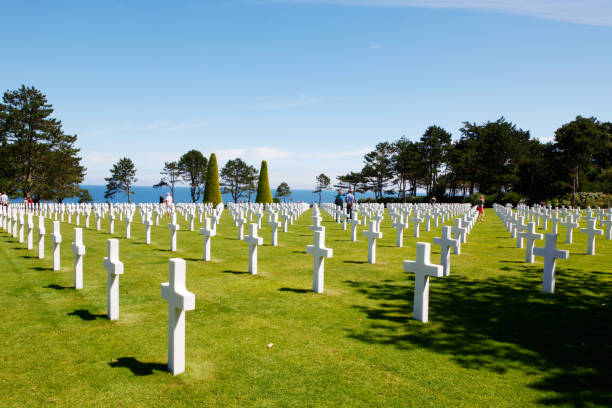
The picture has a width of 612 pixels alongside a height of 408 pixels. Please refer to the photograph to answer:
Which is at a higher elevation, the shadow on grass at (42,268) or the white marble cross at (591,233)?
the white marble cross at (591,233)

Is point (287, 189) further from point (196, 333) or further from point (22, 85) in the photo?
point (196, 333)

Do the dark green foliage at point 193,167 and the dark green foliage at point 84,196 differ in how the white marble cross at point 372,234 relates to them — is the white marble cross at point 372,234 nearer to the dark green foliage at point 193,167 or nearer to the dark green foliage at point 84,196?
the dark green foliage at point 84,196

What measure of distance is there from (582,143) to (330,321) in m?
51.7

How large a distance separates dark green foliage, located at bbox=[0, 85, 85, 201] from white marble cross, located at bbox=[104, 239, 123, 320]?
4739 cm

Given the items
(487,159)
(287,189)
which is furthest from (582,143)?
(287,189)

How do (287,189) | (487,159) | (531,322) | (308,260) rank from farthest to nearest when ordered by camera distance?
(287,189) → (487,159) → (308,260) → (531,322)

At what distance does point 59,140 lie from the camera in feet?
160

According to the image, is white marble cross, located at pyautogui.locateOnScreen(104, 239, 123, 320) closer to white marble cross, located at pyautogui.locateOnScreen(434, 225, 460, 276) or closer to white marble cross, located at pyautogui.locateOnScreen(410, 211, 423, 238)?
white marble cross, located at pyautogui.locateOnScreen(434, 225, 460, 276)

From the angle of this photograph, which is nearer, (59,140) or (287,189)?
(59,140)

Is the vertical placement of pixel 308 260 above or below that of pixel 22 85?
below

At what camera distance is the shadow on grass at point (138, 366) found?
376 cm

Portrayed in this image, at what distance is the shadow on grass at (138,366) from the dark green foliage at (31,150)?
A: 4873 cm

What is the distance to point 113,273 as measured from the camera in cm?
500

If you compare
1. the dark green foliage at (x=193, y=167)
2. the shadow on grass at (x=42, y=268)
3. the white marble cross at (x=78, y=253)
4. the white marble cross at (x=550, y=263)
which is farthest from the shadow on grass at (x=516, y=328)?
the dark green foliage at (x=193, y=167)
